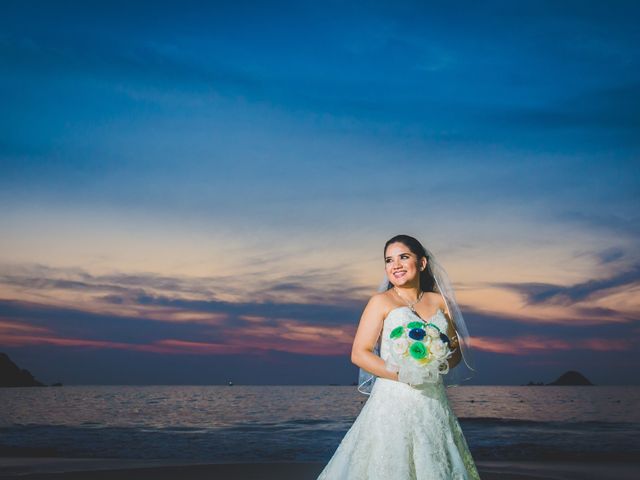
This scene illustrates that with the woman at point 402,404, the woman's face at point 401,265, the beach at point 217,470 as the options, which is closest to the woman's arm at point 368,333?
the woman at point 402,404

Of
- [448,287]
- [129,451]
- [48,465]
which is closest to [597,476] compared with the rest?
[448,287]

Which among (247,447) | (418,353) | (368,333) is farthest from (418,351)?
(247,447)

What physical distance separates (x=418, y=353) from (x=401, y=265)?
2.38 feet

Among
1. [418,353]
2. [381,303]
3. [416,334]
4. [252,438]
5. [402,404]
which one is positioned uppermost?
[381,303]

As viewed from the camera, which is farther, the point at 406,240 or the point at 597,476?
the point at 597,476

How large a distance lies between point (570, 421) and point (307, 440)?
59.3 ft

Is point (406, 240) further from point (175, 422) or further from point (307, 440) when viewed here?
point (175, 422)

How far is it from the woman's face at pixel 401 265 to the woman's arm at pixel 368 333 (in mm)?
198

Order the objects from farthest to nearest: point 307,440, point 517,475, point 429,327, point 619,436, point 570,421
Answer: point 570,421
point 619,436
point 307,440
point 517,475
point 429,327

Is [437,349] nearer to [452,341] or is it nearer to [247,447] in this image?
[452,341]

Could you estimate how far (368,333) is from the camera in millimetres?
4363

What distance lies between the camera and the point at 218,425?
2800 centimetres

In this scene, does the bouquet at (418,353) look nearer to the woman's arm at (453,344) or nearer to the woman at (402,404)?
the woman at (402,404)

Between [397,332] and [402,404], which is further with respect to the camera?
[402,404]
